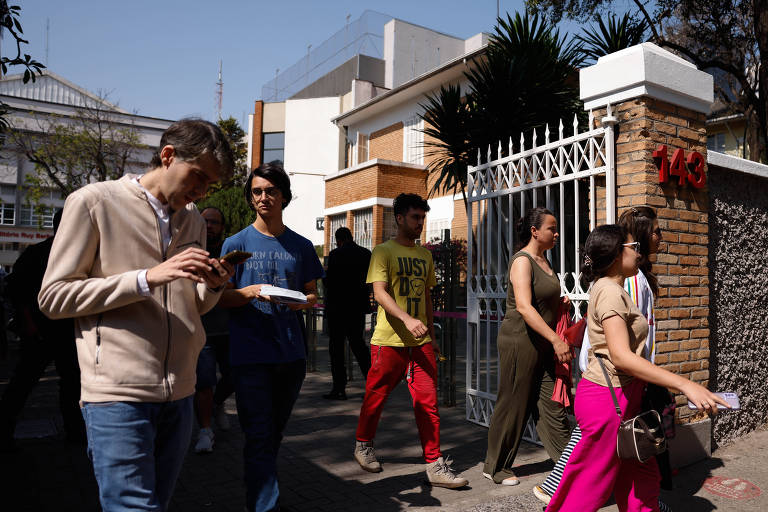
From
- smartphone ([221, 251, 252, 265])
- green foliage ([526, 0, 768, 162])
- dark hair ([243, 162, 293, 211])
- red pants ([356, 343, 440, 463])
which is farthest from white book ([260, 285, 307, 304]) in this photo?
green foliage ([526, 0, 768, 162])

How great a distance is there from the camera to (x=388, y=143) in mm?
22078

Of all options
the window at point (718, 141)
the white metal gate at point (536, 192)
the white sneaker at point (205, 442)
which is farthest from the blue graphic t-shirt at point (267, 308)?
the window at point (718, 141)

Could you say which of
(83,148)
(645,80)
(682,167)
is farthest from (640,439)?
(83,148)

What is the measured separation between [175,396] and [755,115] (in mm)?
15879

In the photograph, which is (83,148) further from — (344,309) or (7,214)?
(344,309)

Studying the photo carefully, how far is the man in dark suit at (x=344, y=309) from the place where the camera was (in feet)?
23.7

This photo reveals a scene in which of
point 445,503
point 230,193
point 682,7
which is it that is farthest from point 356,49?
point 445,503

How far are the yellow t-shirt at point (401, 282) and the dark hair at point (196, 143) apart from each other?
90.6 inches

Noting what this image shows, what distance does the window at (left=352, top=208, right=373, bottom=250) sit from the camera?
1897 cm

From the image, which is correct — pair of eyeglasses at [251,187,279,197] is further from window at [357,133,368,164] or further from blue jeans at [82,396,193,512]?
window at [357,133,368,164]

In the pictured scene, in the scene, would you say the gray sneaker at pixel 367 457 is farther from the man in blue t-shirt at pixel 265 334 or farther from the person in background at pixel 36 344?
the person in background at pixel 36 344

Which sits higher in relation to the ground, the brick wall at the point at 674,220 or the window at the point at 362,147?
the window at the point at 362,147

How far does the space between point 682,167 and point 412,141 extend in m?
16.3

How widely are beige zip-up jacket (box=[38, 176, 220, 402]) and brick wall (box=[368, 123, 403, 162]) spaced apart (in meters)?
19.5
